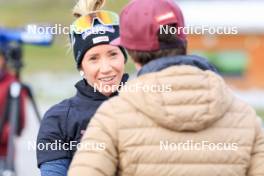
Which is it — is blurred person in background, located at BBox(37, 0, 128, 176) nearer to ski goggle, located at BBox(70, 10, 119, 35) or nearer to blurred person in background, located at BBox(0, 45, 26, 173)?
ski goggle, located at BBox(70, 10, 119, 35)

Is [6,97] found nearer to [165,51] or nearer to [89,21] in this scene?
[89,21]

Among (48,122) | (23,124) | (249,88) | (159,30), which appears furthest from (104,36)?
(249,88)

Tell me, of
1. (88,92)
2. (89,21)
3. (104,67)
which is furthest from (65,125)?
(89,21)

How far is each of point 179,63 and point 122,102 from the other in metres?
0.21

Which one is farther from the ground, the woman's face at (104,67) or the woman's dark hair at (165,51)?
the woman's dark hair at (165,51)

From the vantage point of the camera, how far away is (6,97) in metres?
7.52

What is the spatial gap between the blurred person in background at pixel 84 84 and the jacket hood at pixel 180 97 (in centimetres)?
78

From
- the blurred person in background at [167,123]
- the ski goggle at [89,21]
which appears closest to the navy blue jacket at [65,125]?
the ski goggle at [89,21]

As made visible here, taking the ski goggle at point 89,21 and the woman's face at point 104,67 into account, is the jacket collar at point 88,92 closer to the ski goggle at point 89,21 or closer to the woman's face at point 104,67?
the woman's face at point 104,67

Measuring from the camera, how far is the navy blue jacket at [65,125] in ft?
12.4

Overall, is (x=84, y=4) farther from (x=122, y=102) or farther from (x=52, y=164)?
(x=122, y=102)

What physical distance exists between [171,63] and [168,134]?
21 centimetres

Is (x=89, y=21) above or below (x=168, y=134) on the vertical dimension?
above

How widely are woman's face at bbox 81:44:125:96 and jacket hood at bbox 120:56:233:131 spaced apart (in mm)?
962
